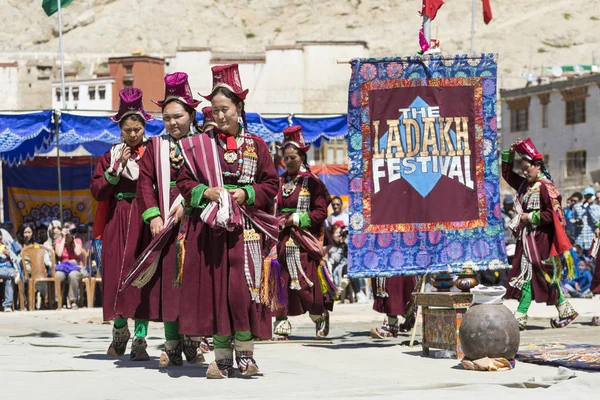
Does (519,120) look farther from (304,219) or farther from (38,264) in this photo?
(304,219)

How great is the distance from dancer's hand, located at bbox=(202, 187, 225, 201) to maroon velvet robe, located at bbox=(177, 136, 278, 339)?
135 mm

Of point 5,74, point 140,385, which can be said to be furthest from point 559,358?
point 5,74

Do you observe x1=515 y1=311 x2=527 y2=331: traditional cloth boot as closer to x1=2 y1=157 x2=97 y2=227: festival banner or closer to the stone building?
x1=2 y1=157 x2=97 y2=227: festival banner

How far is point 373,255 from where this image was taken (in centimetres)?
1065

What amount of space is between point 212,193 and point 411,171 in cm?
300

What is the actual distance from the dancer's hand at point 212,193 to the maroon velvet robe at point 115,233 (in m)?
1.39

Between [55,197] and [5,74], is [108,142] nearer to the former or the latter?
[55,197]

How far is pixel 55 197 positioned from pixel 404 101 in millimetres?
11853

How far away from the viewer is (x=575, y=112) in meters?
63.7

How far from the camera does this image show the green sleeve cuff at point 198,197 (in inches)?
320

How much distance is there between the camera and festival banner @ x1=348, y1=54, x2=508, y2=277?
35.0ft

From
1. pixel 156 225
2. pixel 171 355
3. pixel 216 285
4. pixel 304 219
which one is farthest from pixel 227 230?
pixel 304 219

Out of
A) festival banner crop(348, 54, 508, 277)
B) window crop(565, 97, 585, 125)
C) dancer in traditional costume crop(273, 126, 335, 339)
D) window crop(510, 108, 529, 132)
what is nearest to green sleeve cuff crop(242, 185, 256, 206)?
festival banner crop(348, 54, 508, 277)

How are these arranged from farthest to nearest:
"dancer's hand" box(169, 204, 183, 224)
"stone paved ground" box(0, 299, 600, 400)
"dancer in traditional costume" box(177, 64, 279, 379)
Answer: "dancer's hand" box(169, 204, 183, 224), "dancer in traditional costume" box(177, 64, 279, 379), "stone paved ground" box(0, 299, 600, 400)
